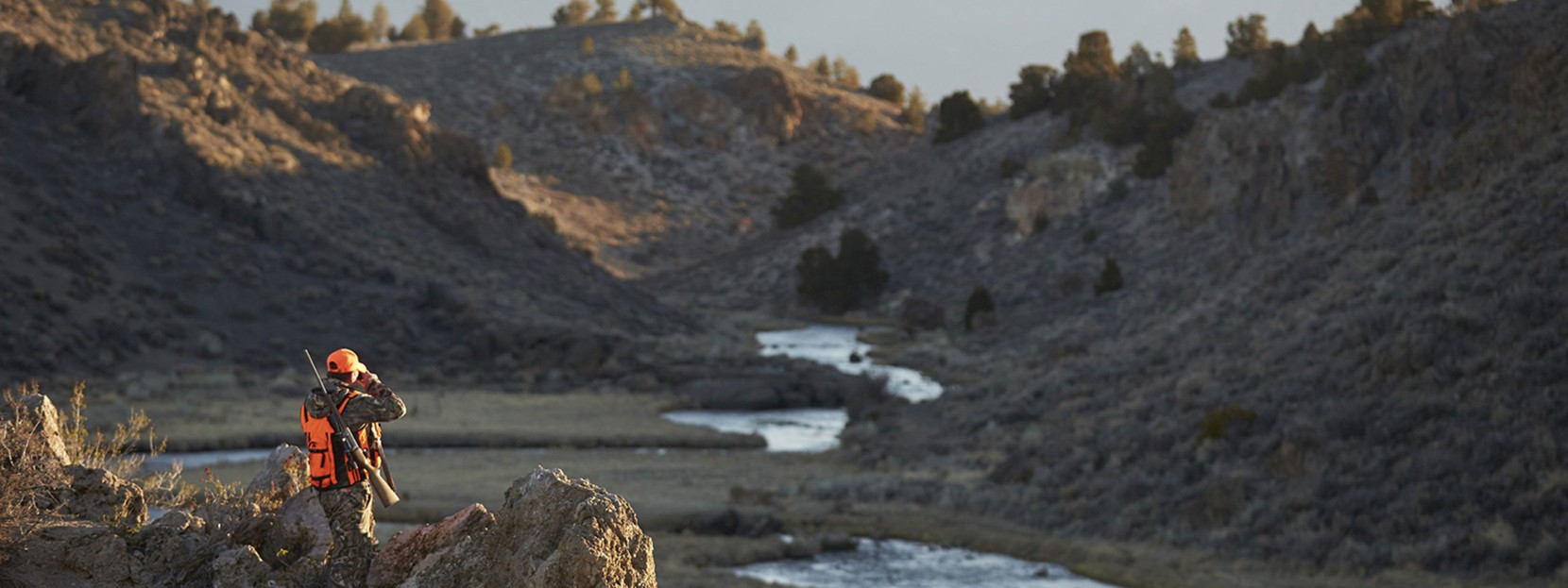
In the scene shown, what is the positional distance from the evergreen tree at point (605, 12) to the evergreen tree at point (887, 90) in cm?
3287

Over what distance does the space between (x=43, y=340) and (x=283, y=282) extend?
13.0 meters

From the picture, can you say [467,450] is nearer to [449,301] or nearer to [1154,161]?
[449,301]

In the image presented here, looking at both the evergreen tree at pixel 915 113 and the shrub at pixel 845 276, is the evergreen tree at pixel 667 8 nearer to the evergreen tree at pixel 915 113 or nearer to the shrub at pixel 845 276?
the evergreen tree at pixel 915 113

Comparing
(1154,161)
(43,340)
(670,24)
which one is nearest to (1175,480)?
(43,340)

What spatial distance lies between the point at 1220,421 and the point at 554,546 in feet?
82.9

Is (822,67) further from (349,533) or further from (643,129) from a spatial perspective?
(349,533)

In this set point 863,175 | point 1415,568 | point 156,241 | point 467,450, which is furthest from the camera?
point 863,175

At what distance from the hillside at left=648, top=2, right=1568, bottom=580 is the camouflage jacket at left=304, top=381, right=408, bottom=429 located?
17223mm

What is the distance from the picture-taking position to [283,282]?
60719 mm

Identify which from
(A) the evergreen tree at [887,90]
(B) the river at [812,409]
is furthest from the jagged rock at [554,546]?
(A) the evergreen tree at [887,90]

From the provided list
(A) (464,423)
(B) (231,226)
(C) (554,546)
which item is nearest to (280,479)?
(C) (554,546)

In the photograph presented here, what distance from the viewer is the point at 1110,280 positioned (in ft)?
217

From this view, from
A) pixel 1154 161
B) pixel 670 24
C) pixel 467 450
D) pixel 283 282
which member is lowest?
pixel 467 450

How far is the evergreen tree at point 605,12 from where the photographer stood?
171875 millimetres
